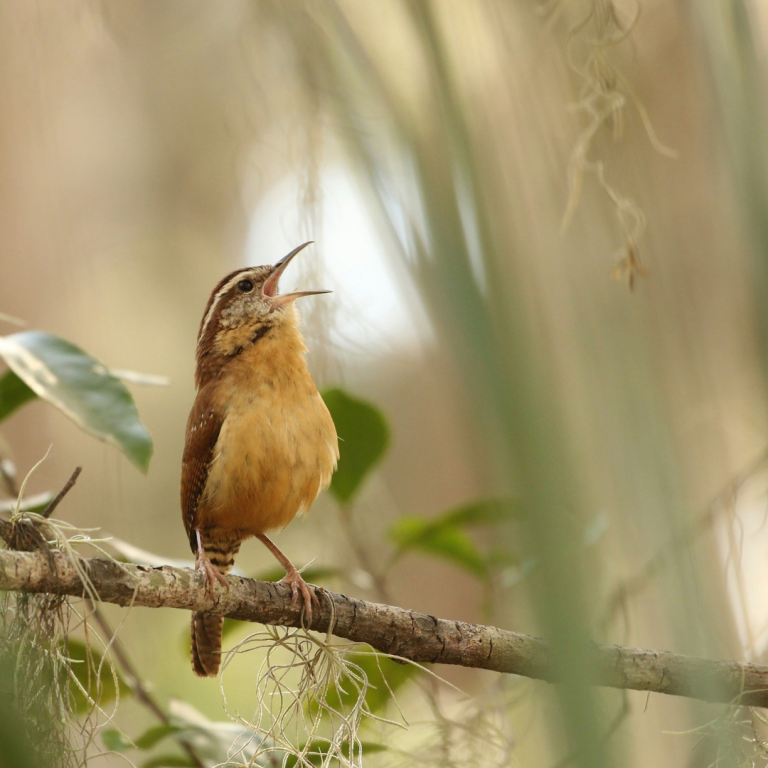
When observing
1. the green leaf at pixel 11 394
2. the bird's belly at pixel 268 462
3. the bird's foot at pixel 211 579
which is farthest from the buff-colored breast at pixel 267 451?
the green leaf at pixel 11 394

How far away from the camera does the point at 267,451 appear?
303 cm

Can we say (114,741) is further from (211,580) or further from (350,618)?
(350,618)

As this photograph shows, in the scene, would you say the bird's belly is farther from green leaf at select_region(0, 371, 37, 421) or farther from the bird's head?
green leaf at select_region(0, 371, 37, 421)

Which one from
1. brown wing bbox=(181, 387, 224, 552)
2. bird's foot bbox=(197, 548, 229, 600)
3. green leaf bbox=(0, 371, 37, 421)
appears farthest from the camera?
brown wing bbox=(181, 387, 224, 552)

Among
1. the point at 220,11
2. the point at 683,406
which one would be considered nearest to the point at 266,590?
the point at 220,11

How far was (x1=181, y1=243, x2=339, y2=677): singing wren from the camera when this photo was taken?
3.04 m

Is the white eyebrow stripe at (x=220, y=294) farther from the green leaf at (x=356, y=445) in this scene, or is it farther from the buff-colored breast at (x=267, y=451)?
the green leaf at (x=356, y=445)

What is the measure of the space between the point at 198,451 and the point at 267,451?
314 mm

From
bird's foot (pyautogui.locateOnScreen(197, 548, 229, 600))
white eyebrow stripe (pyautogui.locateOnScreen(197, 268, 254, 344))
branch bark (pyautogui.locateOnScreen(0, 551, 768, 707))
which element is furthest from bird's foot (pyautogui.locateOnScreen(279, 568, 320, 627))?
white eyebrow stripe (pyautogui.locateOnScreen(197, 268, 254, 344))

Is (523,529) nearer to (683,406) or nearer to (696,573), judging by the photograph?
(696,573)

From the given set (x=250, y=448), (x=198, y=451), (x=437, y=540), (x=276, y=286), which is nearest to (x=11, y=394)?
(x=198, y=451)

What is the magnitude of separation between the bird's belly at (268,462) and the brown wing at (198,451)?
0.06m

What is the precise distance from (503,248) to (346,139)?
0.25 meters

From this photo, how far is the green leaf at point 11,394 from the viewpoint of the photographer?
9.46 feet
